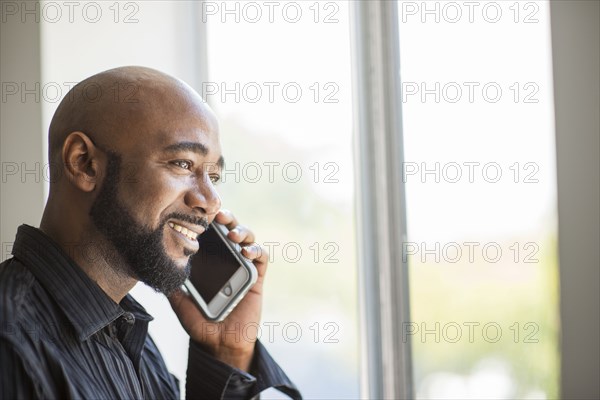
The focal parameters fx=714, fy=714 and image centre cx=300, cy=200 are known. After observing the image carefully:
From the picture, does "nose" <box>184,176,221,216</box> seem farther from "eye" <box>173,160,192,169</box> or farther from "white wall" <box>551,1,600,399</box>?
"white wall" <box>551,1,600,399</box>

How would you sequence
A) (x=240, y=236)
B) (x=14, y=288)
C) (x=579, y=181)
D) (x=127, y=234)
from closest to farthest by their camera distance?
(x=14, y=288) < (x=127, y=234) < (x=579, y=181) < (x=240, y=236)

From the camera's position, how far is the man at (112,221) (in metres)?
1.01

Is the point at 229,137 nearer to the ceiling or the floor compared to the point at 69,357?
nearer to the ceiling

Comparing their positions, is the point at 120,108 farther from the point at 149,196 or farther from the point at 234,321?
the point at 234,321

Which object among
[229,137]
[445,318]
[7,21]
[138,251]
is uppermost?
[7,21]

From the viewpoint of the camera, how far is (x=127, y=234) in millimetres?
1084

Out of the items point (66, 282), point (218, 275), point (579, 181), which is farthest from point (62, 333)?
point (579, 181)

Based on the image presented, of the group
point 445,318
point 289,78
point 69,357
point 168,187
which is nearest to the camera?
point 69,357

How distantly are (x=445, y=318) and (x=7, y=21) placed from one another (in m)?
1.10

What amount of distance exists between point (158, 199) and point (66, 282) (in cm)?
18

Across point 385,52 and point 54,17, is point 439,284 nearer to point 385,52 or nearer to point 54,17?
point 385,52

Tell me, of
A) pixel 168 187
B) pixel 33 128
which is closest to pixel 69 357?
pixel 168 187

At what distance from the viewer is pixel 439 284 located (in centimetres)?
147

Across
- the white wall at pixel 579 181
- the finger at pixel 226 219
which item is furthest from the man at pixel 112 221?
the white wall at pixel 579 181
